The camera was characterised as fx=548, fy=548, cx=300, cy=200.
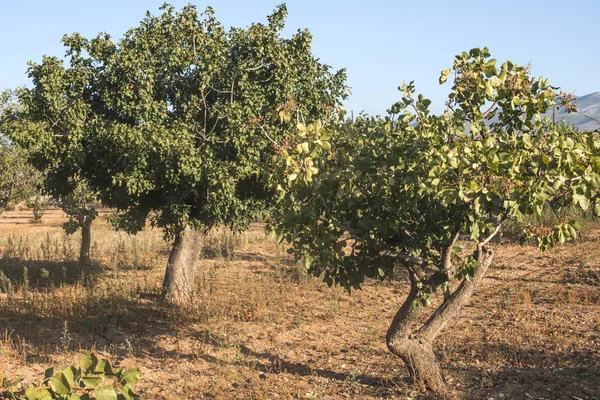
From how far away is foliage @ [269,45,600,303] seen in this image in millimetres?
5641

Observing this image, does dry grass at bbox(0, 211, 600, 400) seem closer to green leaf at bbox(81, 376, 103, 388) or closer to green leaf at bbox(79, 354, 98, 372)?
green leaf at bbox(79, 354, 98, 372)

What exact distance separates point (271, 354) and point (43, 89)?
22.9ft

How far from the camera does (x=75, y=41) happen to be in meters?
11.6

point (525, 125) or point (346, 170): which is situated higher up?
point (525, 125)

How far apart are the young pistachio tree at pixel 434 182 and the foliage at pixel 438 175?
16mm

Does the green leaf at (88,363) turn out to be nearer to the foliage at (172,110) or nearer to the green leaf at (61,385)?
the green leaf at (61,385)

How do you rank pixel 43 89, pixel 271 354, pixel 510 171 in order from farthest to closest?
pixel 43 89 → pixel 271 354 → pixel 510 171

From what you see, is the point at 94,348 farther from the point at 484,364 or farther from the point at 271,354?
the point at 484,364

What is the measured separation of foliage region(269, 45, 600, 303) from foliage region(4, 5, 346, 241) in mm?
3591

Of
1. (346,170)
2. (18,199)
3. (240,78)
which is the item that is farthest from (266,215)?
(18,199)

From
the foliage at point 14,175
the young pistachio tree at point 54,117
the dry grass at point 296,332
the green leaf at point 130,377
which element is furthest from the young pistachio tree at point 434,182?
the foliage at point 14,175

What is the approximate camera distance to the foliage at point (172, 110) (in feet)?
35.0

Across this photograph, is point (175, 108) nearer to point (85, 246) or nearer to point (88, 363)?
point (85, 246)

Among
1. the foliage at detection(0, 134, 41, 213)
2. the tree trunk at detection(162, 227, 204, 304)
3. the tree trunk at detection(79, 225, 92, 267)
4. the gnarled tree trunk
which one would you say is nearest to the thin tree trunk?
the tree trunk at detection(79, 225, 92, 267)
